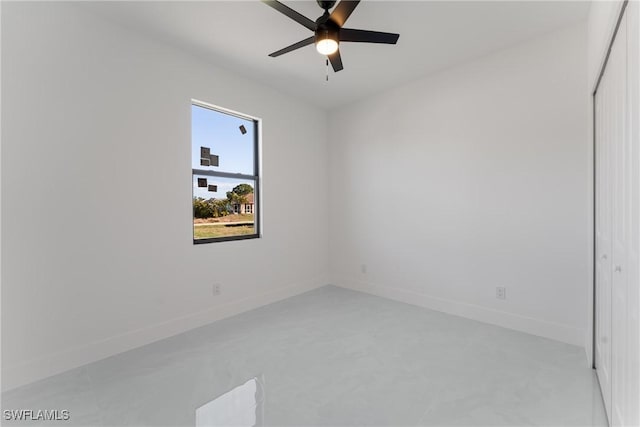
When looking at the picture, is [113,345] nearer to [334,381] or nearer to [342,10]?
Answer: [334,381]

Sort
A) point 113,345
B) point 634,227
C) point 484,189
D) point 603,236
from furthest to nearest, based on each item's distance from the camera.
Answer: point 484,189, point 113,345, point 603,236, point 634,227

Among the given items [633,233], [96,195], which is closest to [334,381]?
[633,233]

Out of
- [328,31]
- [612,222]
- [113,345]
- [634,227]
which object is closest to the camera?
[634,227]

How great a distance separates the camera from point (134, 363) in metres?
2.31

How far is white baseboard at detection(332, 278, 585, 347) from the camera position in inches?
103

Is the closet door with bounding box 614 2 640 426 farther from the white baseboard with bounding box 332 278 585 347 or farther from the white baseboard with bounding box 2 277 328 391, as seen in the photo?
the white baseboard with bounding box 2 277 328 391

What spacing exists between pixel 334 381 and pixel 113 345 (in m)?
1.82

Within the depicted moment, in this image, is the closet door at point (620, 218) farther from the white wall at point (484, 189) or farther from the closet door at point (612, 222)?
the white wall at point (484, 189)

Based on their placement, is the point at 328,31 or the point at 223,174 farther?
the point at 223,174

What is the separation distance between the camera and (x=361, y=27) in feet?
8.40

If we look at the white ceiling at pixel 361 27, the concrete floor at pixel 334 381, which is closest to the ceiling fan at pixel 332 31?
the white ceiling at pixel 361 27

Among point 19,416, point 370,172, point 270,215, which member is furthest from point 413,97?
point 19,416

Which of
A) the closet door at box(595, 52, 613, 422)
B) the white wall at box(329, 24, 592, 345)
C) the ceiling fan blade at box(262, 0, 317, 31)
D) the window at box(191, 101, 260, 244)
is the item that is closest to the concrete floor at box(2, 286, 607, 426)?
the closet door at box(595, 52, 613, 422)

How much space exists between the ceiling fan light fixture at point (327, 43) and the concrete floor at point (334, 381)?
2310 mm
